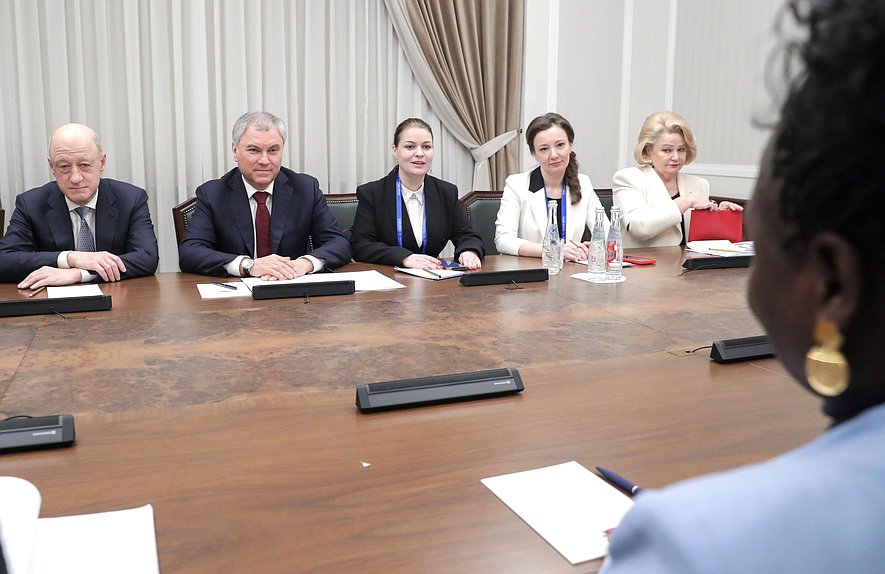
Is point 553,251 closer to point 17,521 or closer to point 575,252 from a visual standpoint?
point 575,252

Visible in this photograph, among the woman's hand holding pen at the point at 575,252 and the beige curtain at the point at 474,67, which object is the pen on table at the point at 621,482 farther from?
the beige curtain at the point at 474,67

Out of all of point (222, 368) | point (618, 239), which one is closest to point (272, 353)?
point (222, 368)

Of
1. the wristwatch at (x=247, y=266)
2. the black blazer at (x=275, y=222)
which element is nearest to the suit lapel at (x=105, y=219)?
the black blazer at (x=275, y=222)

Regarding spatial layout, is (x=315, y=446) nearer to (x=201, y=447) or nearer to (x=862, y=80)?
(x=201, y=447)

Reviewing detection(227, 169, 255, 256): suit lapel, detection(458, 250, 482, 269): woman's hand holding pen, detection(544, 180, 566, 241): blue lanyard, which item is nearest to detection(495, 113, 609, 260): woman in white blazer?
detection(544, 180, 566, 241): blue lanyard

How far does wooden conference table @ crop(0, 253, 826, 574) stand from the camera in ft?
3.25

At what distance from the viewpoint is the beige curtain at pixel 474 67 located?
16.4 feet

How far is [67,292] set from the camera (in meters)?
2.52

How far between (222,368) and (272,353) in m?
0.15

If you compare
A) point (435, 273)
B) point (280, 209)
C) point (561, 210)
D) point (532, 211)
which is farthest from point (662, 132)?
point (280, 209)

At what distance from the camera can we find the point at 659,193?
4.02 metres

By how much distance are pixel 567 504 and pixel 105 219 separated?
2.66 metres

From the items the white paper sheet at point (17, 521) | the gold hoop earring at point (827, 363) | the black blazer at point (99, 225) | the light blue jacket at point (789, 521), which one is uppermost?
the gold hoop earring at point (827, 363)

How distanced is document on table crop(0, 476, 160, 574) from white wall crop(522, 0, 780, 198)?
4742 mm
